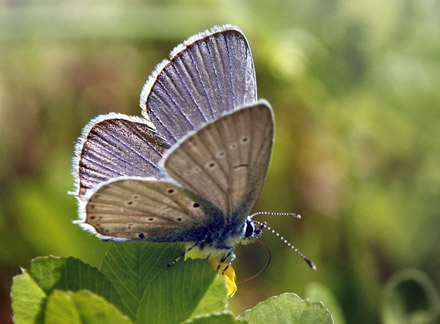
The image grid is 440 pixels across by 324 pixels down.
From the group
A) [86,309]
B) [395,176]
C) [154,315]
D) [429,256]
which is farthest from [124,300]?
[395,176]

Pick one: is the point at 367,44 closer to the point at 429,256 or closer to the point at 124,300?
the point at 429,256

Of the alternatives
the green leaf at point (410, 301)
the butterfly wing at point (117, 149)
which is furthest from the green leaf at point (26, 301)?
the green leaf at point (410, 301)

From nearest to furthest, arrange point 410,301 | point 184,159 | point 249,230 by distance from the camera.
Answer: point 184,159 → point 249,230 → point 410,301

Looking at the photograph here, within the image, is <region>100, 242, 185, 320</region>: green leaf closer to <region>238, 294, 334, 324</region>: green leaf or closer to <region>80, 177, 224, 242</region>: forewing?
<region>80, 177, 224, 242</region>: forewing

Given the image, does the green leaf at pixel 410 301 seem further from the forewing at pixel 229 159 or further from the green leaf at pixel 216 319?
the green leaf at pixel 216 319

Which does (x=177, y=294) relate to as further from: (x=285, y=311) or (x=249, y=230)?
(x=249, y=230)

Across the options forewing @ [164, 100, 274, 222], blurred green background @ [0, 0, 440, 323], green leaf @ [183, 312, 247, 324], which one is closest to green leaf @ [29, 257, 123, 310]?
green leaf @ [183, 312, 247, 324]

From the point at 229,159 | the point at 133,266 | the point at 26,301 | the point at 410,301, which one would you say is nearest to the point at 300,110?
the point at 410,301
